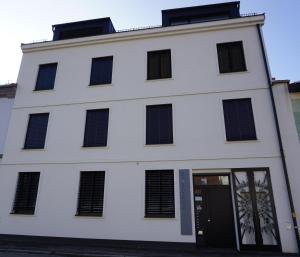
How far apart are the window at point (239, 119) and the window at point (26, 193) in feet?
30.4

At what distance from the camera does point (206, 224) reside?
32.8 ft

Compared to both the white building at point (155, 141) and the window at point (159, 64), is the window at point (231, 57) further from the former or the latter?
the window at point (159, 64)

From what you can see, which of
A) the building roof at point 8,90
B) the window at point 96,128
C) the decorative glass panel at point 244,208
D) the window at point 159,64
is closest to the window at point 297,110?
the decorative glass panel at point 244,208

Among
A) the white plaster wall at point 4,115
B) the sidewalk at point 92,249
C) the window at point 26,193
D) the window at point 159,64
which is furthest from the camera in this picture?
the white plaster wall at point 4,115

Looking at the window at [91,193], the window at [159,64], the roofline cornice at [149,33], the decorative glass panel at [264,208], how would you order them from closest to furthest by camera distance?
the decorative glass panel at [264,208]
the window at [91,193]
the roofline cornice at [149,33]
the window at [159,64]

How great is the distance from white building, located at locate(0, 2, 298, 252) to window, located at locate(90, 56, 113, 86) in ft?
0.19

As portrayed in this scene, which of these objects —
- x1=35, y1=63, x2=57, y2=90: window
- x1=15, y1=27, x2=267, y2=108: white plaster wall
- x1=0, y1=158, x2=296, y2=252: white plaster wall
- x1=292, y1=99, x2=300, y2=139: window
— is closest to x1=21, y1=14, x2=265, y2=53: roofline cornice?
x1=15, y1=27, x2=267, y2=108: white plaster wall

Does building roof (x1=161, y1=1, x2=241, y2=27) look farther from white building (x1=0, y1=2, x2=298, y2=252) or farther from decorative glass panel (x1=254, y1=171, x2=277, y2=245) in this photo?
decorative glass panel (x1=254, y1=171, x2=277, y2=245)

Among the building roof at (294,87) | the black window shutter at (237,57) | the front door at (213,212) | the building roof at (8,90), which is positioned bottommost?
the front door at (213,212)

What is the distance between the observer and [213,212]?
33.2ft

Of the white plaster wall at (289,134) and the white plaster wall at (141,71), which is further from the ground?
the white plaster wall at (141,71)

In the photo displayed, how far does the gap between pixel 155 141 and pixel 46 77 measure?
24.6ft

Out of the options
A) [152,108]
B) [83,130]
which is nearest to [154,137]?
[152,108]

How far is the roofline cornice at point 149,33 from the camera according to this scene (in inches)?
477
